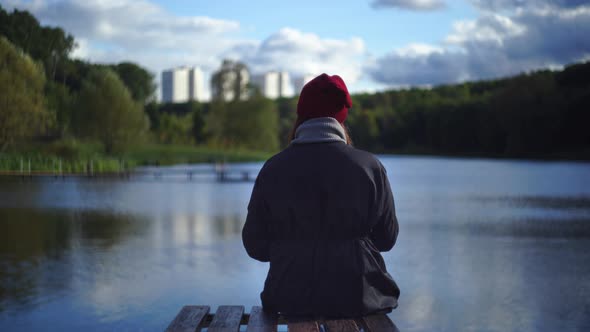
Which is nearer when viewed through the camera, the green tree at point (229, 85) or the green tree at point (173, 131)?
the green tree at point (173, 131)

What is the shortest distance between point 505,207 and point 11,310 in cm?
1343

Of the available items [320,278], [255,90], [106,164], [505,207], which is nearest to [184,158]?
[255,90]

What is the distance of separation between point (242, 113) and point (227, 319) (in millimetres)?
52832

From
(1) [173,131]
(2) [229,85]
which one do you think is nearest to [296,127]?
(2) [229,85]

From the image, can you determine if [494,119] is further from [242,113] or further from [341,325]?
[341,325]

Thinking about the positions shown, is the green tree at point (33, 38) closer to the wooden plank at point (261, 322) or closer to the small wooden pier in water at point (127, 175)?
the small wooden pier in water at point (127, 175)

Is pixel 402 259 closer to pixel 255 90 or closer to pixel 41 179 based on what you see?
pixel 41 179

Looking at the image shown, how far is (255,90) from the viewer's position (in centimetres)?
5684

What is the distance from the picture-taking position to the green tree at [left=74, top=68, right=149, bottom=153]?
36.9m

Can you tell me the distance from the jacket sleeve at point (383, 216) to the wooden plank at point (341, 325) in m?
0.31

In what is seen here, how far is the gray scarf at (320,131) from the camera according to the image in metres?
2.24

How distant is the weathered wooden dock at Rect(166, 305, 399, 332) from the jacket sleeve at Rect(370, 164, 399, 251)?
10.7 inches

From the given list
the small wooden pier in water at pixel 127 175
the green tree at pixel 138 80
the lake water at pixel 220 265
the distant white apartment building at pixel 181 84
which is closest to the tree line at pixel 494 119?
the distant white apartment building at pixel 181 84

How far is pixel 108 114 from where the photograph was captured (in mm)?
36906
